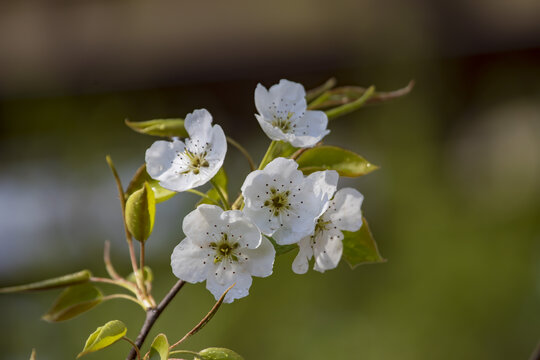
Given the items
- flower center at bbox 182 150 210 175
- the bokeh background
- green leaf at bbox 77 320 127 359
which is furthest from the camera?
the bokeh background

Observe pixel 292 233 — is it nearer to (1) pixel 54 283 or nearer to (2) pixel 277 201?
(2) pixel 277 201

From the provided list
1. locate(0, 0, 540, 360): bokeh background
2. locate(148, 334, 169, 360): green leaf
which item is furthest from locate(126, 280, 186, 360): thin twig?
locate(0, 0, 540, 360): bokeh background

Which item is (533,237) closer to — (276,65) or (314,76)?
(314,76)

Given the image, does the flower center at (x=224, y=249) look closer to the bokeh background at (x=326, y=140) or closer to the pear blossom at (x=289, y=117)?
the pear blossom at (x=289, y=117)

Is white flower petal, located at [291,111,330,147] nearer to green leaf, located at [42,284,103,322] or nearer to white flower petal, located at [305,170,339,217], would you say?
white flower petal, located at [305,170,339,217]

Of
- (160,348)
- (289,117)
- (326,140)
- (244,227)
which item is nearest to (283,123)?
(289,117)

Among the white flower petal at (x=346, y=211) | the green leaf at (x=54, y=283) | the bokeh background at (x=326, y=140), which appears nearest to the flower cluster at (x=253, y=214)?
the white flower petal at (x=346, y=211)
